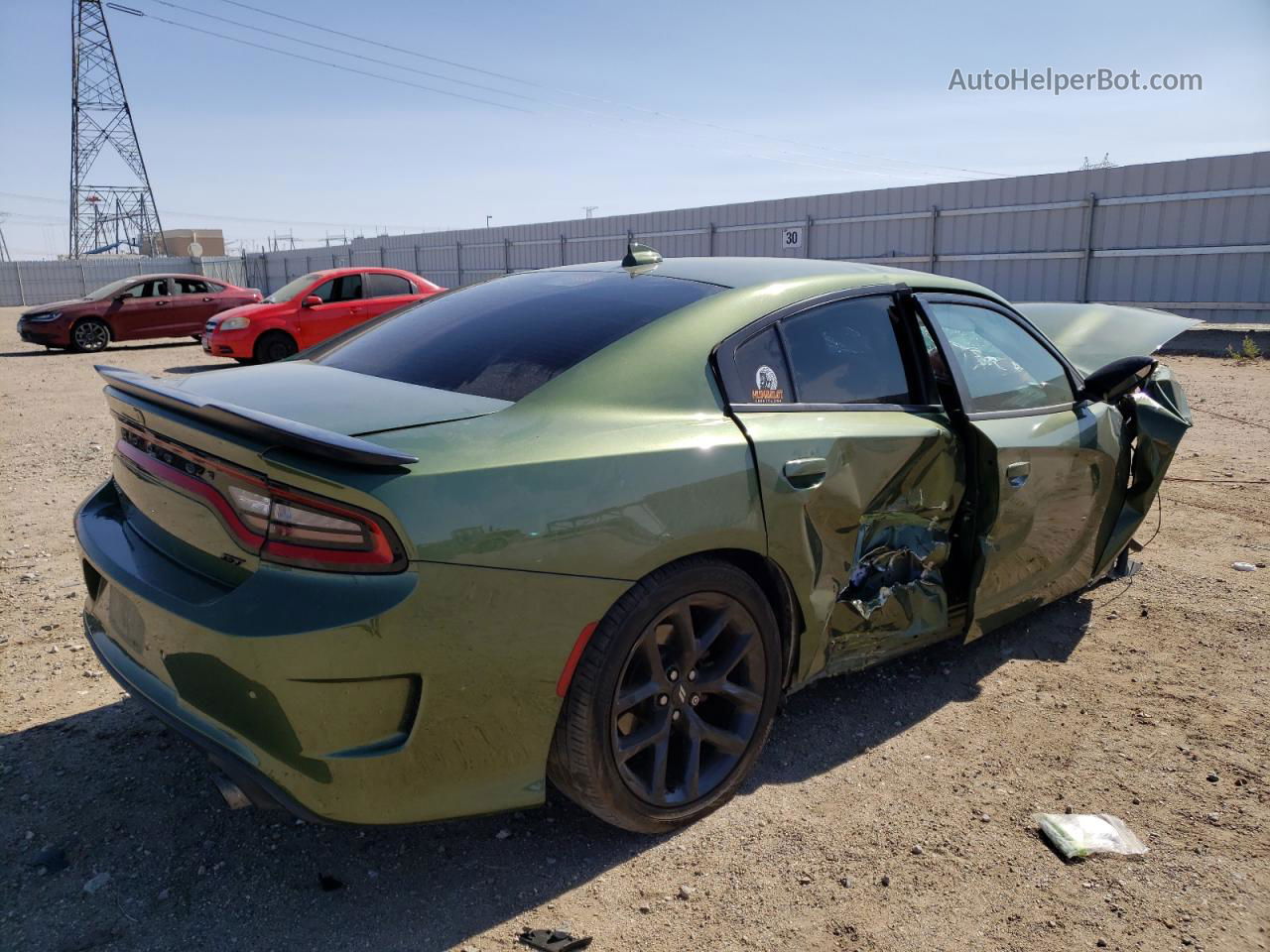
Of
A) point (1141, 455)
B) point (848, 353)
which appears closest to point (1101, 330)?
point (1141, 455)

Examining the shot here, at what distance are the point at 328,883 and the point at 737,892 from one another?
106 cm

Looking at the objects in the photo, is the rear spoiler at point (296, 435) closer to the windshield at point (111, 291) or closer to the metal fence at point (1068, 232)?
the metal fence at point (1068, 232)

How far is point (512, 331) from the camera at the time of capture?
2.89 meters

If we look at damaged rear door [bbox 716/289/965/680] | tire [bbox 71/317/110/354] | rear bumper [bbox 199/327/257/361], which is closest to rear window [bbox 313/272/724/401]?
damaged rear door [bbox 716/289/965/680]

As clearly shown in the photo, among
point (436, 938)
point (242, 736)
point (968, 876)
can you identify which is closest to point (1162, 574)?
point (968, 876)

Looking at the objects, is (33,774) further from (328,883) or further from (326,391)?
(326,391)

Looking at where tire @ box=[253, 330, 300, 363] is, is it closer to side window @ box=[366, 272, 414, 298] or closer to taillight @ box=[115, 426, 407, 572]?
side window @ box=[366, 272, 414, 298]

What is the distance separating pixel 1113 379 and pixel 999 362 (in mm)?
542

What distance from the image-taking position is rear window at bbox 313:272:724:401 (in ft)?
8.67

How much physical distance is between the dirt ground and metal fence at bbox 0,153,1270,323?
43.5 ft

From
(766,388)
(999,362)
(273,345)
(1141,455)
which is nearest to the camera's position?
(766,388)

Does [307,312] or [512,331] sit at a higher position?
[512,331]

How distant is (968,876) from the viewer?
250 centimetres

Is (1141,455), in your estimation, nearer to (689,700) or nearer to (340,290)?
(689,700)
